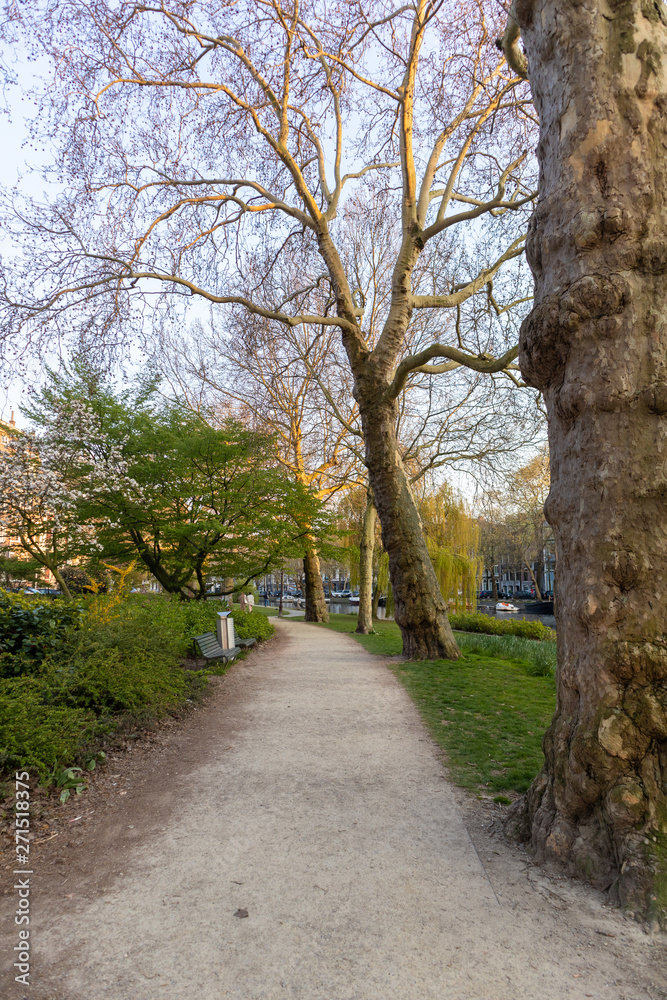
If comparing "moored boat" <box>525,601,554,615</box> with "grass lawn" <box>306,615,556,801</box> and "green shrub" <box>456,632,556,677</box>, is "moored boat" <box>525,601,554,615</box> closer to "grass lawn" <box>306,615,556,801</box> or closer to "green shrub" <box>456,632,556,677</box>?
"green shrub" <box>456,632,556,677</box>

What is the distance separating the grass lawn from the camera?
15.9 feet

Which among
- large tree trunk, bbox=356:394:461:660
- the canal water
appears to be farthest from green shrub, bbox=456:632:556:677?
the canal water

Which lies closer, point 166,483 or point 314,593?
point 166,483

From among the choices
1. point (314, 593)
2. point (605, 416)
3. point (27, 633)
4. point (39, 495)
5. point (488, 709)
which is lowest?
point (488, 709)

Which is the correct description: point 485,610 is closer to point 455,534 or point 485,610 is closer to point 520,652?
point 455,534

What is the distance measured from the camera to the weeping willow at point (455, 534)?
898 inches

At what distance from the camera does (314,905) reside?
2.81 metres

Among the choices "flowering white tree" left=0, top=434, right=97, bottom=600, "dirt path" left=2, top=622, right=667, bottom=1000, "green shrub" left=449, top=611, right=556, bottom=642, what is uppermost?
"flowering white tree" left=0, top=434, right=97, bottom=600

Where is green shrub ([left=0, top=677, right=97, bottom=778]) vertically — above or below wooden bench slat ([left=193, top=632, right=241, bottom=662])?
above

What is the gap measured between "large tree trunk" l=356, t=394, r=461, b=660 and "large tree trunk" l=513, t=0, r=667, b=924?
24.6 ft

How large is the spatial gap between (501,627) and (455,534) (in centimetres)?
505

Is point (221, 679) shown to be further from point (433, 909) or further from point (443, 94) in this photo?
point (443, 94)

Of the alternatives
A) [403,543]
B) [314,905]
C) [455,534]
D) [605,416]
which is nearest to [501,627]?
[455,534]

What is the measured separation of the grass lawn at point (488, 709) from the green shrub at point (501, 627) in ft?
19.4
